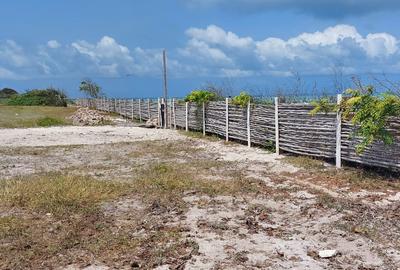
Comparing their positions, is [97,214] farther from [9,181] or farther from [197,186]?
[9,181]

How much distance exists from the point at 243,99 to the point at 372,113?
6.67 metres

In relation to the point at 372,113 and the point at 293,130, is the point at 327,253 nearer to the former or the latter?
the point at 372,113

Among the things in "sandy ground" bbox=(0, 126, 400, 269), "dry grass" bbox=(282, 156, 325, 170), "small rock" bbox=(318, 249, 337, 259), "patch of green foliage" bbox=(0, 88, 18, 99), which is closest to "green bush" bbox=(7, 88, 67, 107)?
"patch of green foliage" bbox=(0, 88, 18, 99)

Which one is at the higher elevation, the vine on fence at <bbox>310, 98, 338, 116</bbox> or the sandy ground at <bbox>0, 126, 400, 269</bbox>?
the vine on fence at <bbox>310, 98, 338, 116</bbox>

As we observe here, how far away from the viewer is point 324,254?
5051mm

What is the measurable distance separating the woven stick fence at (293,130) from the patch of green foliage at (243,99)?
136 millimetres

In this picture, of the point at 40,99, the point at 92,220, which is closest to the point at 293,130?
the point at 92,220

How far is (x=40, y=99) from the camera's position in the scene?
58.4 m

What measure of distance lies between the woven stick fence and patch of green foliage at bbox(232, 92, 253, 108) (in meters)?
0.14

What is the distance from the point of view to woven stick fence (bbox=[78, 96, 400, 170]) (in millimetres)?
9109

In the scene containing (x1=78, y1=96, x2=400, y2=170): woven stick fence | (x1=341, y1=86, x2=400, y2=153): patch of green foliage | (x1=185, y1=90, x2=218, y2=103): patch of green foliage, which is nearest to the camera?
(x1=341, y1=86, x2=400, y2=153): patch of green foliage

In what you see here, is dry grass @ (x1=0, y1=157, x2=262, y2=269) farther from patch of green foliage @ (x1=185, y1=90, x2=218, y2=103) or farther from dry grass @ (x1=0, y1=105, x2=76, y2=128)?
dry grass @ (x1=0, y1=105, x2=76, y2=128)

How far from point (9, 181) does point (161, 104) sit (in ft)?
52.2

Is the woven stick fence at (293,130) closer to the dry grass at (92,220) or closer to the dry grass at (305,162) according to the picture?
the dry grass at (305,162)
